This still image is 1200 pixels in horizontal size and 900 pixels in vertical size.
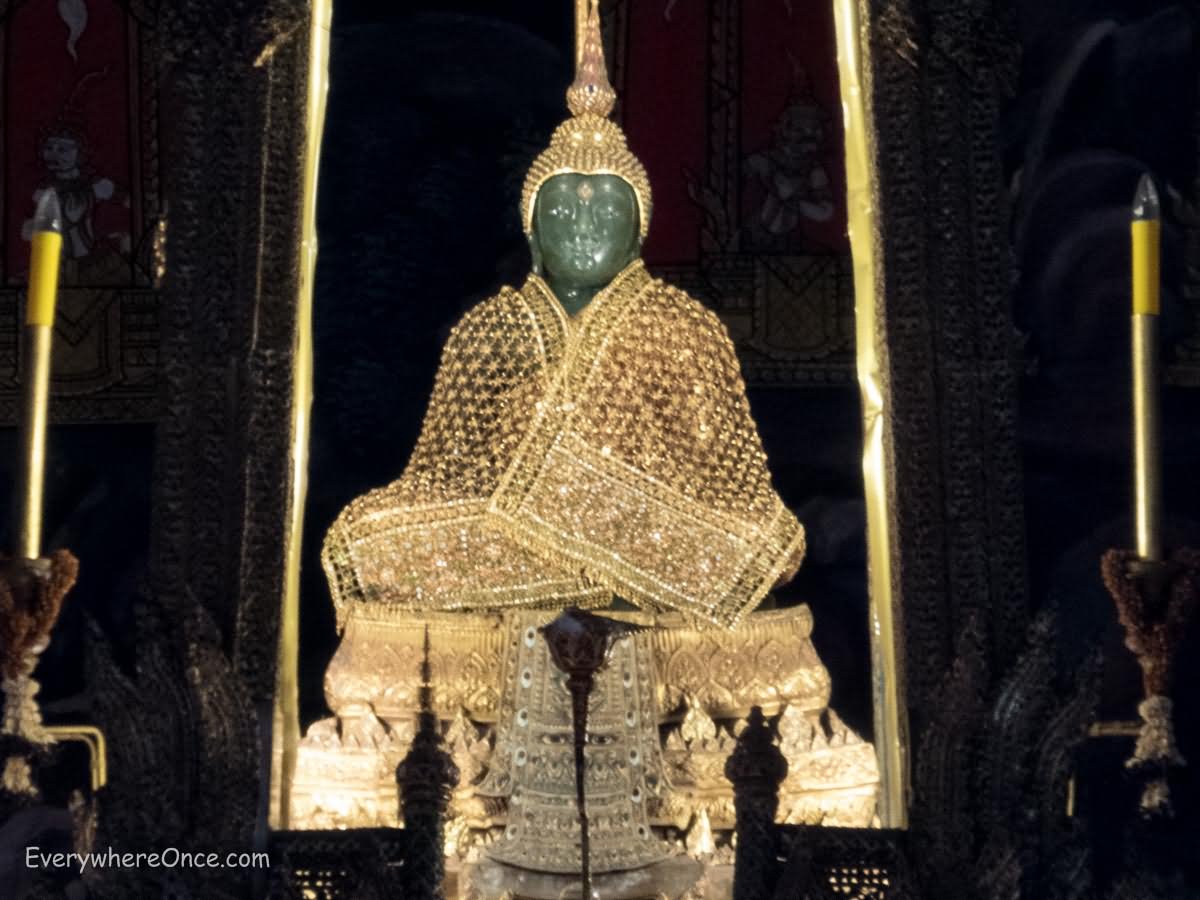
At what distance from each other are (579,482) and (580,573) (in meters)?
0.26

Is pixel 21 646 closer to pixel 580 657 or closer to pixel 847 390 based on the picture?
pixel 580 657

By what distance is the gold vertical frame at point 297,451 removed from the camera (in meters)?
8.04

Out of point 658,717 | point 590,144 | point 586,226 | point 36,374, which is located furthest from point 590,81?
point 36,374

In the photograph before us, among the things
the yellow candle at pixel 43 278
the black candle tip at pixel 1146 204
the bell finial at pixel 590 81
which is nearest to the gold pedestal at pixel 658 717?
the yellow candle at pixel 43 278

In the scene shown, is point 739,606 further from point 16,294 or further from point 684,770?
point 16,294

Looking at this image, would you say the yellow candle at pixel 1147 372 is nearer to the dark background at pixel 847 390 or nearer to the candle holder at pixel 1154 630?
the candle holder at pixel 1154 630

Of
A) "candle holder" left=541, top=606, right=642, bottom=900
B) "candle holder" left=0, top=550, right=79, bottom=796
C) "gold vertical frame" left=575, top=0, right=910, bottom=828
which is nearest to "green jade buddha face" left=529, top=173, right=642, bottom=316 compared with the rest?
"gold vertical frame" left=575, top=0, right=910, bottom=828

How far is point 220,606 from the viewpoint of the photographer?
789 cm

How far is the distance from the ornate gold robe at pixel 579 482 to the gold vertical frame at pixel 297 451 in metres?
0.47

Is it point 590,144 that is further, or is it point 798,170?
point 798,170

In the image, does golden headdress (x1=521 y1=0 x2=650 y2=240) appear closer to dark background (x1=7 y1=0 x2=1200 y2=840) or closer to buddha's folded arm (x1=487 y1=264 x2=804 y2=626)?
buddha's folded arm (x1=487 y1=264 x2=804 y2=626)

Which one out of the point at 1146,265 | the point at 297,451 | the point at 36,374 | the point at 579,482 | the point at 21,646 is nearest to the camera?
the point at 21,646

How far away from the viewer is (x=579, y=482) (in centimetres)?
866

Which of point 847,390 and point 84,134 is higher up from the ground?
point 84,134
